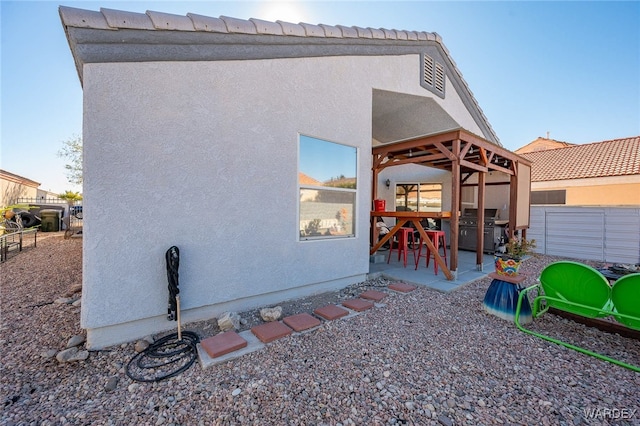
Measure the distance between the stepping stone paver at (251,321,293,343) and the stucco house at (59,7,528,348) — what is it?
650mm

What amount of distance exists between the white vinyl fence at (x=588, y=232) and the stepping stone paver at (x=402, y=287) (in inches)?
314

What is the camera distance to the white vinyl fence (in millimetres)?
8016

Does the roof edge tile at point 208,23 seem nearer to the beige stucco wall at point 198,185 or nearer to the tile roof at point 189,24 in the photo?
the tile roof at point 189,24

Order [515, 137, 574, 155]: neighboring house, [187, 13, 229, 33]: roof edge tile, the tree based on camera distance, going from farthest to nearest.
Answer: [515, 137, 574, 155]: neighboring house → the tree → [187, 13, 229, 33]: roof edge tile

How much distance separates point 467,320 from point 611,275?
2.92 meters

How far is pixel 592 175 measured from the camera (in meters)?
12.8

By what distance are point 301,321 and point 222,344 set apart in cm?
101

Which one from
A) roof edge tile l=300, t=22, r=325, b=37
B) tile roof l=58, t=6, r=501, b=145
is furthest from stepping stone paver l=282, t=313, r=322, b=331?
roof edge tile l=300, t=22, r=325, b=37

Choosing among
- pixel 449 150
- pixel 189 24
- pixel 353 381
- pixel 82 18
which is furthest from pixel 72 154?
pixel 353 381

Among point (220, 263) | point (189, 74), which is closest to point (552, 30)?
point (189, 74)

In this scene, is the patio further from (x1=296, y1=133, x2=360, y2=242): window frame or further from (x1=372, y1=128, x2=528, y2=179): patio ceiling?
(x1=372, y1=128, x2=528, y2=179): patio ceiling

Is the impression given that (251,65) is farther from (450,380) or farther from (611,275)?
(611,275)

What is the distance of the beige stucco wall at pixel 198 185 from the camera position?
9.14 ft

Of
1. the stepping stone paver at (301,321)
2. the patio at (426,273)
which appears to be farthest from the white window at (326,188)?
the patio at (426,273)
